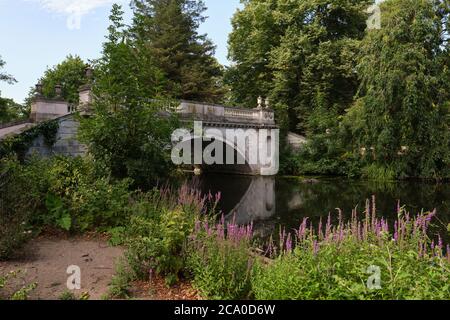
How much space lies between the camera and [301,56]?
23.6m

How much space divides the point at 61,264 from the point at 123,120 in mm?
3481

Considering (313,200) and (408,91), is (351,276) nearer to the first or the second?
(313,200)

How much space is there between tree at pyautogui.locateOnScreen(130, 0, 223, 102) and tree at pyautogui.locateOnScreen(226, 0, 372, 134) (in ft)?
8.47

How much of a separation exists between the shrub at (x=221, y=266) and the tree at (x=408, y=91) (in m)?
15.8

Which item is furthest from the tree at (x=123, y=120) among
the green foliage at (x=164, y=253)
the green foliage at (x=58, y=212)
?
the green foliage at (x=164, y=253)

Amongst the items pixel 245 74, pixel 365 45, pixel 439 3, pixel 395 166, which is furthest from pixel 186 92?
pixel 439 3

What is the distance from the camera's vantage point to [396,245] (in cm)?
356

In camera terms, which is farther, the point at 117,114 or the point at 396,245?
the point at 117,114

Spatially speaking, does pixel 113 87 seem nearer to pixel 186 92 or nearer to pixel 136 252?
pixel 136 252

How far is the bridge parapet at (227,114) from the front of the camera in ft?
55.9

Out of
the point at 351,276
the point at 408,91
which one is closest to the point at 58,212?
the point at 351,276

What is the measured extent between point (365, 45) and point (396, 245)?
57.2 feet

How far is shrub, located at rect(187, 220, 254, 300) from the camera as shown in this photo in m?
3.33

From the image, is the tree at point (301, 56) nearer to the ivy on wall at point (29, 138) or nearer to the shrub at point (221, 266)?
the ivy on wall at point (29, 138)
